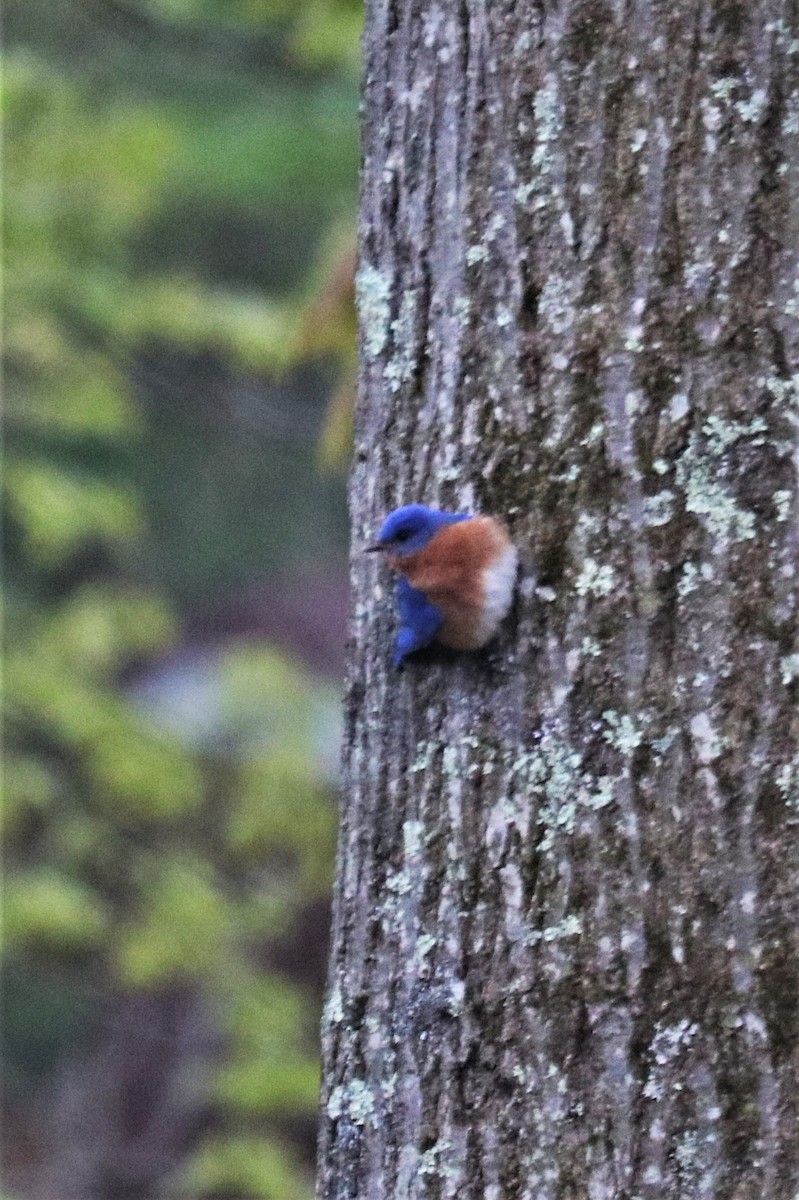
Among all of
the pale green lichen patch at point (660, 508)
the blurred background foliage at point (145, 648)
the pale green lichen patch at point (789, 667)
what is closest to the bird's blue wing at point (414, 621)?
the pale green lichen patch at point (660, 508)

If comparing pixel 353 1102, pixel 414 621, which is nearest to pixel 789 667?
pixel 414 621

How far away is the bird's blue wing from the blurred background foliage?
1.97 m

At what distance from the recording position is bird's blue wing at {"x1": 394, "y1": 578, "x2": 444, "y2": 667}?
1.70m

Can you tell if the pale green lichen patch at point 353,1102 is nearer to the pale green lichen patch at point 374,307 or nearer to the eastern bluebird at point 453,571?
the eastern bluebird at point 453,571

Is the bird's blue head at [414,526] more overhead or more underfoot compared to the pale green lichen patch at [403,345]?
more underfoot

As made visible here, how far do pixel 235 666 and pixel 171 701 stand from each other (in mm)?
3919

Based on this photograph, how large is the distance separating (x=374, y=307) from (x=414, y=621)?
42cm

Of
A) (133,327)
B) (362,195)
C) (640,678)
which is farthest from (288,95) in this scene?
(640,678)

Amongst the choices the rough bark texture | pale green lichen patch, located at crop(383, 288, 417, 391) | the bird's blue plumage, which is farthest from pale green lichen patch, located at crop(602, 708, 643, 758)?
pale green lichen patch, located at crop(383, 288, 417, 391)

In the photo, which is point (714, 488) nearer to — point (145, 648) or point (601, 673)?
point (601, 673)

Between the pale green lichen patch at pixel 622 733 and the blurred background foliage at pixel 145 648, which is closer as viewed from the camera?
the pale green lichen patch at pixel 622 733

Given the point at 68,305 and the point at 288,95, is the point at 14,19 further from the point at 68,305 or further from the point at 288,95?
the point at 68,305

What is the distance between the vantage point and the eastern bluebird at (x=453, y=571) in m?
1.67

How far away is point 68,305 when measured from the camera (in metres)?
→ 5.38
